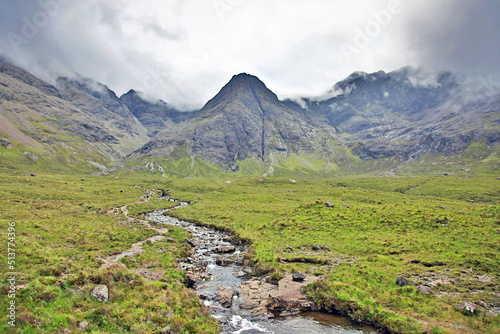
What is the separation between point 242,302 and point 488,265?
103 ft

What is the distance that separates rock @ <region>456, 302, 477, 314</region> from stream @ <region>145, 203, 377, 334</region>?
27.8 feet

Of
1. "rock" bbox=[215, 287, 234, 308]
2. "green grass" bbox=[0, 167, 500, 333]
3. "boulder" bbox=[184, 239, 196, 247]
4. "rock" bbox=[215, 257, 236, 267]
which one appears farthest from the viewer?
"boulder" bbox=[184, 239, 196, 247]

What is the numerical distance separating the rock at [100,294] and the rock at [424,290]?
3060 centimetres

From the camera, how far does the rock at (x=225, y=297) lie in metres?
24.9

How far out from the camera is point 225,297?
25828 millimetres

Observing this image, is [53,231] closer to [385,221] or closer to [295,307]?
[295,307]

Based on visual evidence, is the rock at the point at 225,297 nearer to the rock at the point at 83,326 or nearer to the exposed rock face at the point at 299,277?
the exposed rock face at the point at 299,277

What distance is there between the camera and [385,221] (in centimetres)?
5231

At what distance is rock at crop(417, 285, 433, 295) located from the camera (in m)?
24.3

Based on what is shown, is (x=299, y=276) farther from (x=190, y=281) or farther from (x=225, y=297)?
(x=190, y=281)

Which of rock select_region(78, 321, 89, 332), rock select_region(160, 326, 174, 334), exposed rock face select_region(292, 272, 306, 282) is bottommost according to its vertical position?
exposed rock face select_region(292, 272, 306, 282)

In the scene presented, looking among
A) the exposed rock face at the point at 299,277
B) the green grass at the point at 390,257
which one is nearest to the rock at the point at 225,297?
the green grass at the point at 390,257

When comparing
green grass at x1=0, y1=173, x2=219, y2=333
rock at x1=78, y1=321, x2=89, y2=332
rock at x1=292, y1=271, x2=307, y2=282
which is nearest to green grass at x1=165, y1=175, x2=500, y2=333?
rock at x1=292, y1=271, x2=307, y2=282

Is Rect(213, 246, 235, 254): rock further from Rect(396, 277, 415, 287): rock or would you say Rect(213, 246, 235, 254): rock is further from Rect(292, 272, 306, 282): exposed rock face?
Rect(396, 277, 415, 287): rock
